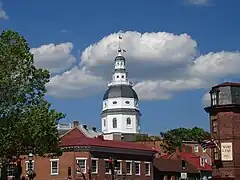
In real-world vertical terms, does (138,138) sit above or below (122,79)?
below

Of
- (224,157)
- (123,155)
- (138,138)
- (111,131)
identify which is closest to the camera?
(224,157)

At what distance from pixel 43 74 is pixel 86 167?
26.4 meters

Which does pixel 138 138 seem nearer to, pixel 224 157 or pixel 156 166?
pixel 156 166

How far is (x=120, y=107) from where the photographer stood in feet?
554

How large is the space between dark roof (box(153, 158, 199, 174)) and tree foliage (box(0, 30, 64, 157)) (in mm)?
42257

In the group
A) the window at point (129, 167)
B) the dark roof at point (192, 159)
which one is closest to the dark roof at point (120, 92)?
Result: the dark roof at point (192, 159)

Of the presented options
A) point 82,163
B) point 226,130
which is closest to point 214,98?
point 226,130

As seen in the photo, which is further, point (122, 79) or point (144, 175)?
point (122, 79)

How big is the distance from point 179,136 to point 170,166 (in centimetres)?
5088

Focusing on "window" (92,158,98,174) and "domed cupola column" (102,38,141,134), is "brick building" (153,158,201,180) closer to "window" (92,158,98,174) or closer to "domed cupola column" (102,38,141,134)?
"window" (92,158,98,174)

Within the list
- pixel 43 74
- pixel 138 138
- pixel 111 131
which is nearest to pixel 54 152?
pixel 43 74

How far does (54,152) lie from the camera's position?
176 feet

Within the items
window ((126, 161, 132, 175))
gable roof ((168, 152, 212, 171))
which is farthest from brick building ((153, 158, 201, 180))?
window ((126, 161, 132, 175))

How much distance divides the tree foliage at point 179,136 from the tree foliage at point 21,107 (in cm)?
7895
